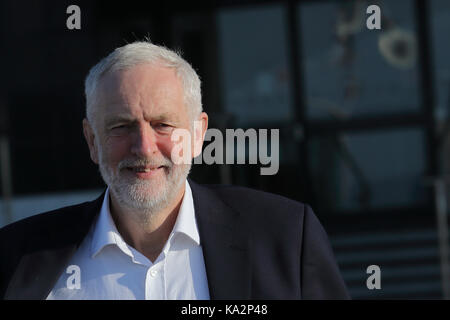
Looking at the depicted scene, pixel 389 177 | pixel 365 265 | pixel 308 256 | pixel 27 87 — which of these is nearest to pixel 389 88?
pixel 389 177

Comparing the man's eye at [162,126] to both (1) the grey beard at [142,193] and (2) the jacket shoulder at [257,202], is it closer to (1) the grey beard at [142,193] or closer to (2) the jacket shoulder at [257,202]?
(1) the grey beard at [142,193]

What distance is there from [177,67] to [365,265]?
450cm

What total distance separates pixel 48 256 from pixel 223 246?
545mm

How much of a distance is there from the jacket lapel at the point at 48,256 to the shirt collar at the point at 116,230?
0.04 m

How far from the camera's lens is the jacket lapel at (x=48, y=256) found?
209 centimetres

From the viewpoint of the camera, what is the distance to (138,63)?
2111 mm

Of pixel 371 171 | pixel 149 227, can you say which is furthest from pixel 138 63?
pixel 371 171

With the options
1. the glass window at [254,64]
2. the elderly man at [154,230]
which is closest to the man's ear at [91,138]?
the elderly man at [154,230]

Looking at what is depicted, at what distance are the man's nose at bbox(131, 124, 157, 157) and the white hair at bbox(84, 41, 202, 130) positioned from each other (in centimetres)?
17

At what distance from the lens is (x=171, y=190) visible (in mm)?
2217

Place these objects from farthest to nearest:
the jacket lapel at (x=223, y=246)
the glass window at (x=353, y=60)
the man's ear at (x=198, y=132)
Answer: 1. the glass window at (x=353, y=60)
2. the man's ear at (x=198, y=132)
3. the jacket lapel at (x=223, y=246)

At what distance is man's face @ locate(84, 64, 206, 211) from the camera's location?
2.11 metres

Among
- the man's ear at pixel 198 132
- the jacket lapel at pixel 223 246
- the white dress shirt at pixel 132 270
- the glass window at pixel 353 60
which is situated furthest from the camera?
the glass window at pixel 353 60
